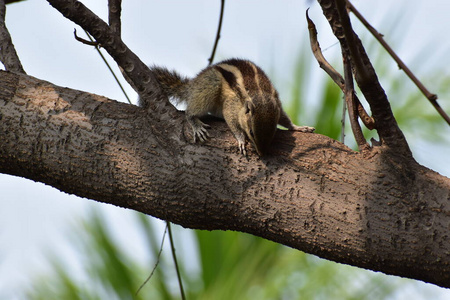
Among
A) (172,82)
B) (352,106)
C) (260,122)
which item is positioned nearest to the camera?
(352,106)

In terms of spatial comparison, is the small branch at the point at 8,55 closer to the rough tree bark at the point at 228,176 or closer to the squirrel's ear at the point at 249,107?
the rough tree bark at the point at 228,176

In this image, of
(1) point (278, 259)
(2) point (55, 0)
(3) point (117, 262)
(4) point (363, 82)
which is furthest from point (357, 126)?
(3) point (117, 262)

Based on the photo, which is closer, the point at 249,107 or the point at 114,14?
the point at 114,14

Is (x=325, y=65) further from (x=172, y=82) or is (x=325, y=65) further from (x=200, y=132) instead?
(x=172, y=82)

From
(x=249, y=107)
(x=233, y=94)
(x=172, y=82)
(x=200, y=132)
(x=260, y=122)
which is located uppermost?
(x=172, y=82)

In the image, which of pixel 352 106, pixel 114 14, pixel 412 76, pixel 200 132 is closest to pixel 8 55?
pixel 114 14

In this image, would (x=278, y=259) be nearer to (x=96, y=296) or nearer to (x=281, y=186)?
(x=96, y=296)

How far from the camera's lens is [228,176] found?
2.20 metres

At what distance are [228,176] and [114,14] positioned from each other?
→ 100 cm

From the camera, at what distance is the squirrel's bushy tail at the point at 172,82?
11.8 feet

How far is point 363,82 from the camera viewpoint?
2.02 m

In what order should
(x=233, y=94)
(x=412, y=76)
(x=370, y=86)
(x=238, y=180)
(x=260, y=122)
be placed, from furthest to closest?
1. (x=233, y=94)
2. (x=260, y=122)
3. (x=238, y=180)
4. (x=370, y=86)
5. (x=412, y=76)

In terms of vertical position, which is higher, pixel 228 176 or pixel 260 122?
pixel 260 122

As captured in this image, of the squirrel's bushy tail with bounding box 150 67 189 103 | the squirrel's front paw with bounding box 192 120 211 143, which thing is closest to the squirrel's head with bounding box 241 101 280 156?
the squirrel's front paw with bounding box 192 120 211 143
